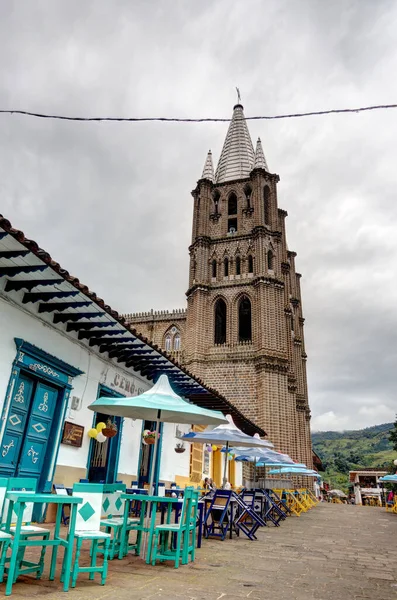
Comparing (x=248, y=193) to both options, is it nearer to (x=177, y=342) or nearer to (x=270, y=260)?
(x=270, y=260)

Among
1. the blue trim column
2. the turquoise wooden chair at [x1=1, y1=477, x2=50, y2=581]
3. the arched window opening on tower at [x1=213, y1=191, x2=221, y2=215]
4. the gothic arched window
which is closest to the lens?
the turquoise wooden chair at [x1=1, y1=477, x2=50, y2=581]

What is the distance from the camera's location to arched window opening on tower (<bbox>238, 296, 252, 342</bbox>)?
30062 mm

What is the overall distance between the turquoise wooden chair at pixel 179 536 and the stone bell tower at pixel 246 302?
19.5 metres

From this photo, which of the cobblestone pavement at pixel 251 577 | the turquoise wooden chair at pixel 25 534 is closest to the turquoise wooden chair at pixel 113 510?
the cobblestone pavement at pixel 251 577

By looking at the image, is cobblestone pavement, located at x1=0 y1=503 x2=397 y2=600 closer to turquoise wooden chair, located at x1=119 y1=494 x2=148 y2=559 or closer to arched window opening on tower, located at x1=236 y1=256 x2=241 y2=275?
turquoise wooden chair, located at x1=119 y1=494 x2=148 y2=559

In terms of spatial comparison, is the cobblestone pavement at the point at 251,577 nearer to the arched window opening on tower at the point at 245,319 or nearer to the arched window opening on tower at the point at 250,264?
the arched window opening on tower at the point at 245,319

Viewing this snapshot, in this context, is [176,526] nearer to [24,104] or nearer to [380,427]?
[24,104]

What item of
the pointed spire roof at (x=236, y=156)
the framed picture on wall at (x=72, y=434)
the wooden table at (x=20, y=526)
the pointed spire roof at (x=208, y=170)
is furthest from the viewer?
the pointed spire roof at (x=236, y=156)

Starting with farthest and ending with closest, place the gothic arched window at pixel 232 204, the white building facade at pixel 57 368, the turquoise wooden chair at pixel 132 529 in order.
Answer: the gothic arched window at pixel 232 204 < the white building facade at pixel 57 368 < the turquoise wooden chair at pixel 132 529

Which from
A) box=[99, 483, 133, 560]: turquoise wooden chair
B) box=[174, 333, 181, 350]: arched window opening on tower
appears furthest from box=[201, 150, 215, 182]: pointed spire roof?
box=[99, 483, 133, 560]: turquoise wooden chair

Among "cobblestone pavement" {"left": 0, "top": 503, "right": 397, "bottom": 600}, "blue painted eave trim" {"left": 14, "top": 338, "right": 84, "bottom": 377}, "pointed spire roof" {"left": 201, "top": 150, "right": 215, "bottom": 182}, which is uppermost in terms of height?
"pointed spire roof" {"left": 201, "top": 150, "right": 215, "bottom": 182}

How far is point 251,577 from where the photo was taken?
437 cm

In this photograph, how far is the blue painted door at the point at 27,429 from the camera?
22.4ft

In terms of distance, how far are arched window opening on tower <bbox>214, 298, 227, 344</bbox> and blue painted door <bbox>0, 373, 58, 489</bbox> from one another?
22295 millimetres
